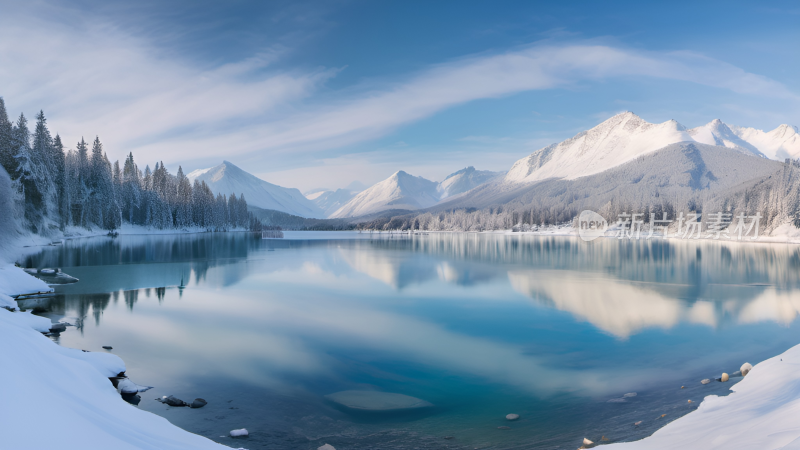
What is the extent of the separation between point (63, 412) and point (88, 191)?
10764cm

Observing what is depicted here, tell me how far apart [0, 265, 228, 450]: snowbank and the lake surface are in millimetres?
1938

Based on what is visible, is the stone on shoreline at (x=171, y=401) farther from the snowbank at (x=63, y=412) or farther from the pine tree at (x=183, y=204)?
the pine tree at (x=183, y=204)

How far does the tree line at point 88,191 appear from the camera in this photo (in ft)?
198

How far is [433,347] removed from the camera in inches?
669

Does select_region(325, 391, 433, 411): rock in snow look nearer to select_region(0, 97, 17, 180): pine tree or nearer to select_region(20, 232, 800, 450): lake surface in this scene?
select_region(20, 232, 800, 450): lake surface

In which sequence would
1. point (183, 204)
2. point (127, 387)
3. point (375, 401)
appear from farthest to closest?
point (183, 204) → point (375, 401) → point (127, 387)

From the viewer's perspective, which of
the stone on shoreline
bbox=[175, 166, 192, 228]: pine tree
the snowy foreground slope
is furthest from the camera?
bbox=[175, 166, 192, 228]: pine tree

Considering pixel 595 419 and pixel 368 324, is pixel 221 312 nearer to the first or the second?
pixel 368 324

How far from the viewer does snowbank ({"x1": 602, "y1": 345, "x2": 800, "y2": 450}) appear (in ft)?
22.5

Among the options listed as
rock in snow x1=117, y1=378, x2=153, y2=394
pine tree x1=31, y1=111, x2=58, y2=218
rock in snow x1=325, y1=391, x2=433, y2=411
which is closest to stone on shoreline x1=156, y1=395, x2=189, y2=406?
rock in snow x1=117, y1=378, x2=153, y2=394

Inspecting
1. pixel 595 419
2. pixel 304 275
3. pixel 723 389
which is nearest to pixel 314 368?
pixel 595 419

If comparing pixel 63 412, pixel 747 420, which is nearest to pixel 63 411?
pixel 63 412

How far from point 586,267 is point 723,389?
3449 centimetres

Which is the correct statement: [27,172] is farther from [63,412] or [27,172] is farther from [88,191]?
[63,412]
